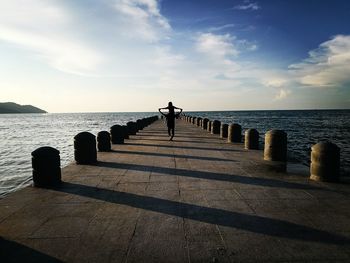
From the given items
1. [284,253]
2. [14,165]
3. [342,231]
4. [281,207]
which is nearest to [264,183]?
[281,207]

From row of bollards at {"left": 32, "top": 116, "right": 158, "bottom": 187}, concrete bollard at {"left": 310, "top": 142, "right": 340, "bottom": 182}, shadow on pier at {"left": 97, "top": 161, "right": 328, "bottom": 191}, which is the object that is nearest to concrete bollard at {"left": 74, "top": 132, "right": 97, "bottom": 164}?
row of bollards at {"left": 32, "top": 116, "right": 158, "bottom": 187}

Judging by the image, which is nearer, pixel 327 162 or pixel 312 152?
pixel 327 162

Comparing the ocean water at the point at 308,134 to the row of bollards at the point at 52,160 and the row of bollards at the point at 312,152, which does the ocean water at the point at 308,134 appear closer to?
the row of bollards at the point at 312,152

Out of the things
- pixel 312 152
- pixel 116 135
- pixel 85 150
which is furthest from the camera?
pixel 116 135

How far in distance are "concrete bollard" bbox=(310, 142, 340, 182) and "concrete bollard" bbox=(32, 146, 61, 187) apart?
21.6 feet

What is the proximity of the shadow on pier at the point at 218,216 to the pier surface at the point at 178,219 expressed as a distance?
0.02m

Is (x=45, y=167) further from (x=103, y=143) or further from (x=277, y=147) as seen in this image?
(x=277, y=147)

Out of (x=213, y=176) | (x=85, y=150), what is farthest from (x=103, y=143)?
(x=213, y=176)

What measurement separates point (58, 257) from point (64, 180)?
4.12m

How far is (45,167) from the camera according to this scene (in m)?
6.82

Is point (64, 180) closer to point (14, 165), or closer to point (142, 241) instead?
point (142, 241)

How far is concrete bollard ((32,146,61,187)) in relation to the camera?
22.3ft

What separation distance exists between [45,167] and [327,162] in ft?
22.8

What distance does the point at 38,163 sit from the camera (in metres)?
6.81
